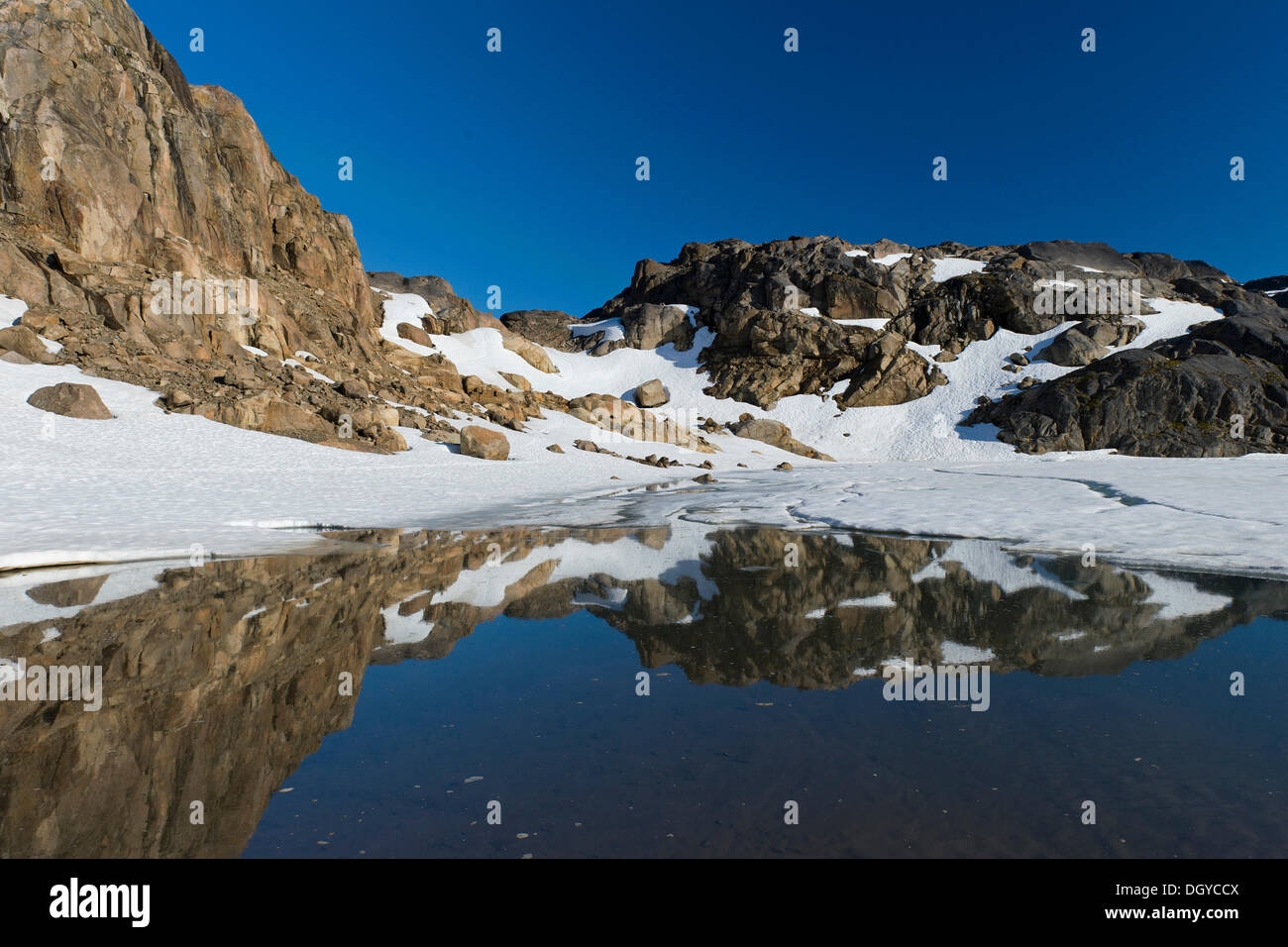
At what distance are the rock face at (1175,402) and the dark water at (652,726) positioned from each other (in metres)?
55.5

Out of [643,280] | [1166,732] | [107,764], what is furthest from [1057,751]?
[643,280]

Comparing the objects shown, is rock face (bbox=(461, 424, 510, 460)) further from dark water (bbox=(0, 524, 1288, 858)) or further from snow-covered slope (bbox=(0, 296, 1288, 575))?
dark water (bbox=(0, 524, 1288, 858))

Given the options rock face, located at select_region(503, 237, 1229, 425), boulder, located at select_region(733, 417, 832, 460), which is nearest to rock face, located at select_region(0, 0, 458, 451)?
boulder, located at select_region(733, 417, 832, 460)

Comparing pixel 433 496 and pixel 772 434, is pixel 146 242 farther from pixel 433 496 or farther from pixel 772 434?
pixel 772 434

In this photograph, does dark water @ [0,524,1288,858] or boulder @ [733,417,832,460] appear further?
boulder @ [733,417,832,460]

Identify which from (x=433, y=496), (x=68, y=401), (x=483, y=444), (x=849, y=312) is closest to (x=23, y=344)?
(x=68, y=401)

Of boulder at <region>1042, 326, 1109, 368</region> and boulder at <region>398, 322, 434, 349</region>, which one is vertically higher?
boulder at <region>398, 322, 434, 349</region>

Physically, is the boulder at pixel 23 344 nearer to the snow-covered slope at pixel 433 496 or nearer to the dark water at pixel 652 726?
the snow-covered slope at pixel 433 496

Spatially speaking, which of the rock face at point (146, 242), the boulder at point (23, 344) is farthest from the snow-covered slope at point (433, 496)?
the rock face at point (146, 242)

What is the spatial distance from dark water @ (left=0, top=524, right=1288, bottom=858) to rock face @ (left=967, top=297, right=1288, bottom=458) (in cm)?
5554

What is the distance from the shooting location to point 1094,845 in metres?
2.91

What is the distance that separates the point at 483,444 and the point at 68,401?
17.2m

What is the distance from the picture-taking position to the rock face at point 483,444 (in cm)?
3422

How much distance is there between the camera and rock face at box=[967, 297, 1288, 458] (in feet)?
166
